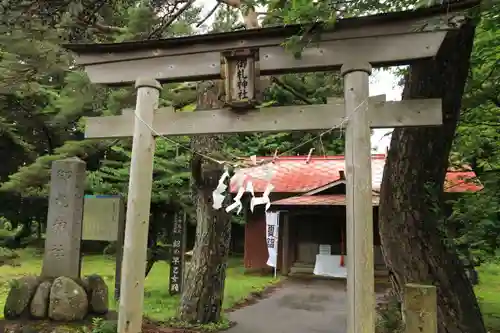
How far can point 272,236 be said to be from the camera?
1590 cm

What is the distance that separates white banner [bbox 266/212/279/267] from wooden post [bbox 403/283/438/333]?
40.4ft

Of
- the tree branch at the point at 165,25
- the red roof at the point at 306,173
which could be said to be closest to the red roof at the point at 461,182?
the red roof at the point at 306,173

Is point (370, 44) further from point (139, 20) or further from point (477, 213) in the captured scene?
point (139, 20)

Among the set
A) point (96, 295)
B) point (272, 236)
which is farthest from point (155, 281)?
point (96, 295)

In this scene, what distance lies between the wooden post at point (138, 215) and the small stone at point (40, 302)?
2602mm

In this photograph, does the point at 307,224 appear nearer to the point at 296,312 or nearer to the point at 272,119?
the point at 296,312

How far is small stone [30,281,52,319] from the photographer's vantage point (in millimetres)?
6312

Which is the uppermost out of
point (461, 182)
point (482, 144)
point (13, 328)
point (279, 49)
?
point (279, 49)

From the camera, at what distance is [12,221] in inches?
762

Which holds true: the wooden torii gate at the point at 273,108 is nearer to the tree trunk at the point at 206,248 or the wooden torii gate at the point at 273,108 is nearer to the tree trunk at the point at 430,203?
the tree trunk at the point at 430,203

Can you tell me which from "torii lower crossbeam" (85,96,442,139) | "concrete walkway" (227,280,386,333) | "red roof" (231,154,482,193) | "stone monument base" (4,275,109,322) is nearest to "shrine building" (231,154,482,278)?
"red roof" (231,154,482,193)

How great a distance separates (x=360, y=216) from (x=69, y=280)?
14.8 feet

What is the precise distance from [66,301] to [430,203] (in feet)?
16.5

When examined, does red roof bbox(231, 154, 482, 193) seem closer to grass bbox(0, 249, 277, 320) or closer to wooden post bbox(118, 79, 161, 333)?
grass bbox(0, 249, 277, 320)
